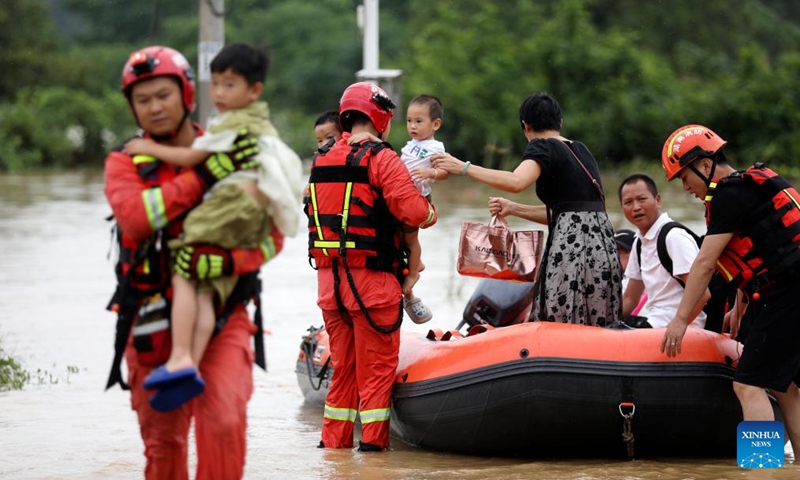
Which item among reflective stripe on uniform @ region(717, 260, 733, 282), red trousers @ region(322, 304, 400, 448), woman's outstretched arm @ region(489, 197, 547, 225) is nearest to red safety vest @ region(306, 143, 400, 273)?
red trousers @ region(322, 304, 400, 448)

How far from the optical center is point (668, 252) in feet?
22.9

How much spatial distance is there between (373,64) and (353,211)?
22.7 ft

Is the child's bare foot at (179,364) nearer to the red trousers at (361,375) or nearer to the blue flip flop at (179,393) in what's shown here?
the blue flip flop at (179,393)

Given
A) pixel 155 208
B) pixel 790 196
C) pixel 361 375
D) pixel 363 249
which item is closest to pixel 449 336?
pixel 361 375

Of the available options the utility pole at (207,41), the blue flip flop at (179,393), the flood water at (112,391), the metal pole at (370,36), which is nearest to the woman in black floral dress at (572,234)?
the flood water at (112,391)

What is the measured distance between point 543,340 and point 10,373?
4.36 metres

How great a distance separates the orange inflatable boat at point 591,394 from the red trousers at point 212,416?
2008 mm

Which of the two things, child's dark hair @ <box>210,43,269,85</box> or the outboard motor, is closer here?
child's dark hair @ <box>210,43,269,85</box>

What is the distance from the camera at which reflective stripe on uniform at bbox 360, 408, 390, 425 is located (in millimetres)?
6980

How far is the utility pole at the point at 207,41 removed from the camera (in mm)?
14422

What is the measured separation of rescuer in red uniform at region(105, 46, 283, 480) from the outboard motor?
337 cm

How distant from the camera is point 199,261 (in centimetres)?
467

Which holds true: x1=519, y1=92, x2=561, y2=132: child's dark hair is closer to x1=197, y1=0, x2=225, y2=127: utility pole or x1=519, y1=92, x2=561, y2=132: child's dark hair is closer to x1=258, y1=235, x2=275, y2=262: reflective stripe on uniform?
x1=258, y1=235, x2=275, y2=262: reflective stripe on uniform

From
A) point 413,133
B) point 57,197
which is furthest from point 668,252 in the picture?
point 57,197
